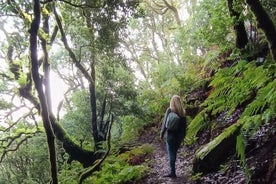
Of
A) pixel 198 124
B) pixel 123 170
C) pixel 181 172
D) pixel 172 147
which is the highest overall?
pixel 198 124

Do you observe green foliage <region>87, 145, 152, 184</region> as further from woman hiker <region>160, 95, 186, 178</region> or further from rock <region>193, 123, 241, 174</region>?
rock <region>193, 123, 241, 174</region>

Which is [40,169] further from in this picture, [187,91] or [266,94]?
[266,94]

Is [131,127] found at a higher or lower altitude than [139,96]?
lower

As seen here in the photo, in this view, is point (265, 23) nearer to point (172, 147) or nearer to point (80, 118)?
point (172, 147)

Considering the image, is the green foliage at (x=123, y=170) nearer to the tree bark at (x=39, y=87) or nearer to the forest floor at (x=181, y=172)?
the forest floor at (x=181, y=172)

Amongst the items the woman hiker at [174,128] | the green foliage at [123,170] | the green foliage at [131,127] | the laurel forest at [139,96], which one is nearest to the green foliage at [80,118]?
the laurel forest at [139,96]

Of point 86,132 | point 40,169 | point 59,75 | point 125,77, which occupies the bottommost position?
point 40,169

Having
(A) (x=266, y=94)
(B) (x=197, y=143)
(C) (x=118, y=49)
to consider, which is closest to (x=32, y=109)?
(C) (x=118, y=49)

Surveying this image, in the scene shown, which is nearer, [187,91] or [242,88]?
[242,88]

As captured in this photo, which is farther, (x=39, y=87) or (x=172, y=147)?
(x=172, y=147)

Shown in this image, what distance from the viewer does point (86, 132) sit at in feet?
58.3

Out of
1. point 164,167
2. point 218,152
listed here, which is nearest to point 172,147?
point 218,152

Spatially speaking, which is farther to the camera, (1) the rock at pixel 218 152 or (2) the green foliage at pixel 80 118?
(2) the green foliage at pixel 80 118

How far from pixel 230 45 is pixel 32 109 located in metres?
6.47
